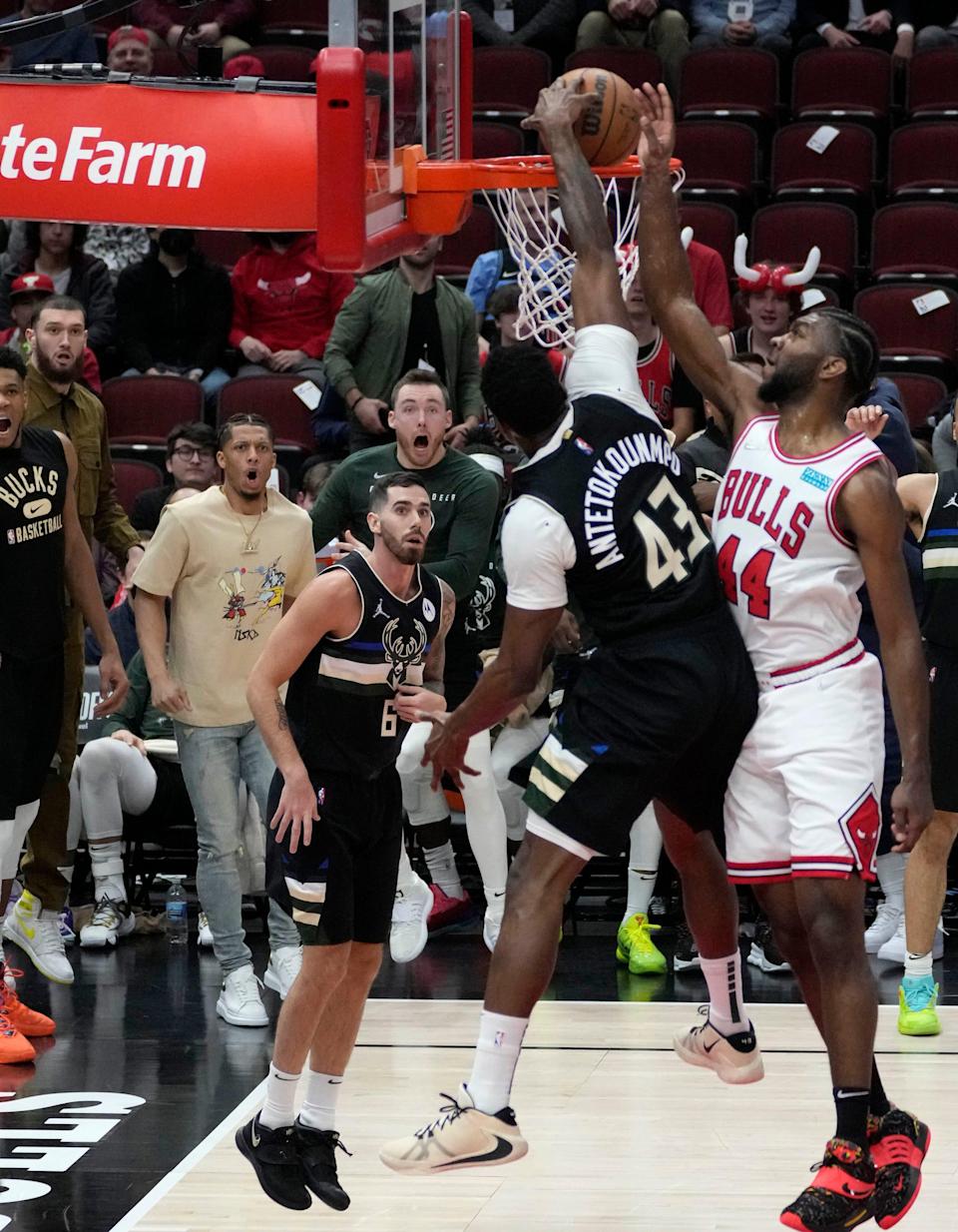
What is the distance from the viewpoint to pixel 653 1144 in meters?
5.10

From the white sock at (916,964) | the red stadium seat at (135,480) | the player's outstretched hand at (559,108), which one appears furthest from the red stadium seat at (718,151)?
the player's outstretched hand at (559,108)

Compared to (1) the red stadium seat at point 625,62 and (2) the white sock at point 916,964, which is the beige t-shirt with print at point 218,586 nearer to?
(2) the white sock at point 916,964

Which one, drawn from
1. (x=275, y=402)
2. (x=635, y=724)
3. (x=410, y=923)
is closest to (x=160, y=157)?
(x=635, y=724)

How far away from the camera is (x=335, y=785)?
479cm

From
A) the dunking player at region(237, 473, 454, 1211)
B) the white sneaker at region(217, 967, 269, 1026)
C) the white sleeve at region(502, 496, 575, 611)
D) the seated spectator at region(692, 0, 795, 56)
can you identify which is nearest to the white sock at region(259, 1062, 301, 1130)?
the dunking player at region(237, 473, 454, 1211)

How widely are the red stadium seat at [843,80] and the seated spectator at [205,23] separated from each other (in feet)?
11.3

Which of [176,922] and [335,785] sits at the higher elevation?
[335,785]

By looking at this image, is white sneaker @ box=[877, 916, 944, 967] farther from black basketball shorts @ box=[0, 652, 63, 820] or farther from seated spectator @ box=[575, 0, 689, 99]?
seated spectator @ box=[575, 0, 689, 99]

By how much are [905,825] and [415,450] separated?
3351 millimetres

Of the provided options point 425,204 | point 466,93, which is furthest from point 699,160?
point 425,204

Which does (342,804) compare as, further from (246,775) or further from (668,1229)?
(246,775)

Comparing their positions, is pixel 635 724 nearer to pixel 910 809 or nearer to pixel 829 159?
pixel 910 809

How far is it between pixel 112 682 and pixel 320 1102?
231 cm

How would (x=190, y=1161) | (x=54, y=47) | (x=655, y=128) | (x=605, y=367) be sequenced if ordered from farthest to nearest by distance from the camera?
1. (x=54, y=47)
2. (x=190, y=1161)
3. (x=655, y=128)
4. (x=605, y=367)
